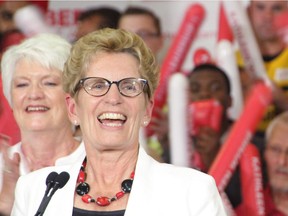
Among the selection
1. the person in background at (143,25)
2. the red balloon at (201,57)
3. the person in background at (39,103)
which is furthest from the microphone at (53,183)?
the person in background at (143,25)

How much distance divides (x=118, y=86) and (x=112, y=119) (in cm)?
9

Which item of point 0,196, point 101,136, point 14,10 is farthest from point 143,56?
point 14,10

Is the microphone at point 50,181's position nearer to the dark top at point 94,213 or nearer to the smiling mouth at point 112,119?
the dark top at point 94,213

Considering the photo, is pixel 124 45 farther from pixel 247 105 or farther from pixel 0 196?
pixel 247 105

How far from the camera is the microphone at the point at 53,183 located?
233 centimetres

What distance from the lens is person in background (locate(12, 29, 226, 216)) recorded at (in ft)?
7.77

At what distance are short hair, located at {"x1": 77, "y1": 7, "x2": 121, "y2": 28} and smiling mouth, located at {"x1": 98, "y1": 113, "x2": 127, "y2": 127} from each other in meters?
2.43

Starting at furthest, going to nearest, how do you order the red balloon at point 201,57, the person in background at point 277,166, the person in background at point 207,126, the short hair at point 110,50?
the red balloon at point 201,57 → the person in background at point 207,126 → the person in background at point 277,166 → the short hair at point 110,50

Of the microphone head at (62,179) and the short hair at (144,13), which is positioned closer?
the microphone head at (62,179)

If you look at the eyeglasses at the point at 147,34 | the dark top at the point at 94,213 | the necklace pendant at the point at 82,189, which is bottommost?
the eyeglasses at the point at 147,34

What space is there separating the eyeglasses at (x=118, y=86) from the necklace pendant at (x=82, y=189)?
0.86 ft

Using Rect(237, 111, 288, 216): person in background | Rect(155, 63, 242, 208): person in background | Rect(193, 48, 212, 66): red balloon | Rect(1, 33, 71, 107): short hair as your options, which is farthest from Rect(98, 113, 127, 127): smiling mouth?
Rect(193, 48, 212, 66): red balloon

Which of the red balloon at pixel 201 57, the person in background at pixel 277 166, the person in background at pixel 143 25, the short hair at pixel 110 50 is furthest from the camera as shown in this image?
the person in background at pixel 143 25

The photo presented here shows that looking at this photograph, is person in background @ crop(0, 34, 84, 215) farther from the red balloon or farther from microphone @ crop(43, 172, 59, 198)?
the red balloon
